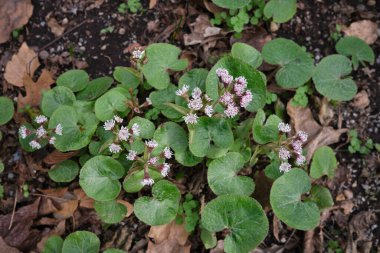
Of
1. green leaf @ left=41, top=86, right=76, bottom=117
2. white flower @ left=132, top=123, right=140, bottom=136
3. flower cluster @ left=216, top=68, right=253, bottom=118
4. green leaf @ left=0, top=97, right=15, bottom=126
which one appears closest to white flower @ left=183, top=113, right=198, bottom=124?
flower cluster @ left=216, top=68, right=253, bottom=118

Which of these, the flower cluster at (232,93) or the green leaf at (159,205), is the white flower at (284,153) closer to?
the flower cluster at (232,93)

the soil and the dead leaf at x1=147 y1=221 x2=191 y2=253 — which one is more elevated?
the soil

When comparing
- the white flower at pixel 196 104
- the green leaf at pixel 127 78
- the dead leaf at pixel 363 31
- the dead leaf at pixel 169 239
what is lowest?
the dead leaf at pixel 169 239

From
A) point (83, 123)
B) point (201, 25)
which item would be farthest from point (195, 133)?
point (201, 25)

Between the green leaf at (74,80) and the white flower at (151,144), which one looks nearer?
the white flower at (151,144)

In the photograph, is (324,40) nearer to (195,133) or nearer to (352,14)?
(352,14)

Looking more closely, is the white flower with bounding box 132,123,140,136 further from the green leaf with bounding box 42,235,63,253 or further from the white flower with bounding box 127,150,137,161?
the green leaf with bounding box 42,235,63,253

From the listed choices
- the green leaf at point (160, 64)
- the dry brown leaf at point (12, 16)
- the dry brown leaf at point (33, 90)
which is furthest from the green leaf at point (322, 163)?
the dry brown leaf at point (12, 16)
